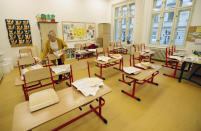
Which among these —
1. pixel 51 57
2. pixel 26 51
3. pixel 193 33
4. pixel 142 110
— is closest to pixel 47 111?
pixel 142 110

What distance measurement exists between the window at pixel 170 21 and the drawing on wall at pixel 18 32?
6.06m

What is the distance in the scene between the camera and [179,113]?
6.45 feet

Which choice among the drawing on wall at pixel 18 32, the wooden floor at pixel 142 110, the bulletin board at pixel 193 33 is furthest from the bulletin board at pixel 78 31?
the bulletin board at pixel 193 33

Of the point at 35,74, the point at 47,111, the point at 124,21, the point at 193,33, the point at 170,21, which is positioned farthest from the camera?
the point at 124,21

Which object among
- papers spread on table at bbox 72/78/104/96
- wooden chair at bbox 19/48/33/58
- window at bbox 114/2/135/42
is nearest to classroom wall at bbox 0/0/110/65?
wooden chair at bbox 19/48/33/58

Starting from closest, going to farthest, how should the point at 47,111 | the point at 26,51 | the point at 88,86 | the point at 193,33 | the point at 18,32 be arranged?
the point at 47,111 < the point at 88,86 < the point at 193,33 < the point at 18,32 < the point at 26,51

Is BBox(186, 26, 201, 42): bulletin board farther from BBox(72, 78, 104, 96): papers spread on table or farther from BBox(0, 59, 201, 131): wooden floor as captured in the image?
BBox(72, 78, 104, 96): papers spread on table

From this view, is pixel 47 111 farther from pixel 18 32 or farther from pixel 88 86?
pixel 18 32

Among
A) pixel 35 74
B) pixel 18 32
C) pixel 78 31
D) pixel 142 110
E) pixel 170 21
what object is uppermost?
pixel 170 21

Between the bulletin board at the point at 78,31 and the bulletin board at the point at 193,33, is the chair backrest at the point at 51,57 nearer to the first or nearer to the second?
the bulletin board at the point at 78,31

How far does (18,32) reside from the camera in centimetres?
421

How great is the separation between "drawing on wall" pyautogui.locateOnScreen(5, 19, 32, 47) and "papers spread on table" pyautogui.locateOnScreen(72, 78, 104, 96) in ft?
14.4

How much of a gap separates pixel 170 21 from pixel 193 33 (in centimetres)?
124

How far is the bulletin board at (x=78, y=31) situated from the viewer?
18.0 ft
